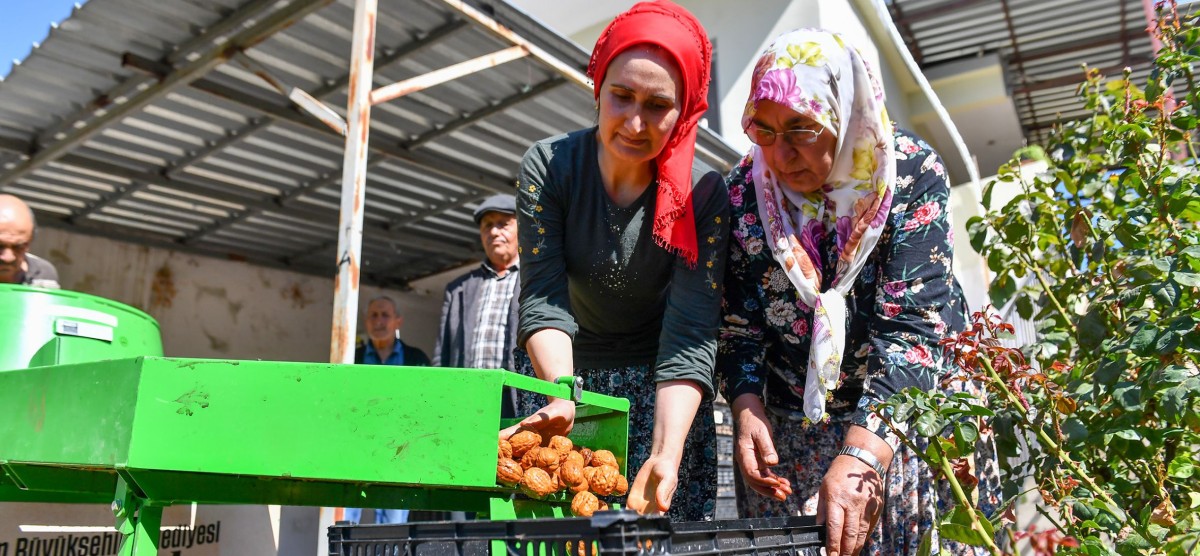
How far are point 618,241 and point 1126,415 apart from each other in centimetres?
111

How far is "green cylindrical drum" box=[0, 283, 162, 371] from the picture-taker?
213 centimetres

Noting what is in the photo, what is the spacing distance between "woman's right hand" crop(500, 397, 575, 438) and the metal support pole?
2533 millimetres

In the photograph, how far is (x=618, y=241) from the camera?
215 cm

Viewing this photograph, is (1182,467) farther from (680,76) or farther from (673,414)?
(680,76)

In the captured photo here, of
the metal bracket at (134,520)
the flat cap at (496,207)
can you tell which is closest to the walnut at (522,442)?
the metal bracket at (134,520)

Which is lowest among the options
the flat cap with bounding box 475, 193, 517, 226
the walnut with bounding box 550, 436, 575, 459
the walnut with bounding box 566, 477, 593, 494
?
the walnut with bounding box 566, 477, 593, 494

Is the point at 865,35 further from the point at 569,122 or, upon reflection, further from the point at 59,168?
the point at 59,168

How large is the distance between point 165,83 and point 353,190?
6.93 ft

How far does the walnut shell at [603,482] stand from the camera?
5.52 feet

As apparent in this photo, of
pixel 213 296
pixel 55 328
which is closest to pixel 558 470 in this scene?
pixel 55 328

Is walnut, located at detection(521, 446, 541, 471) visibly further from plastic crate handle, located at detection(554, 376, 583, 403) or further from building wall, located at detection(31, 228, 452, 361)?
building wall, located at detection(31, 228, 452, 361)

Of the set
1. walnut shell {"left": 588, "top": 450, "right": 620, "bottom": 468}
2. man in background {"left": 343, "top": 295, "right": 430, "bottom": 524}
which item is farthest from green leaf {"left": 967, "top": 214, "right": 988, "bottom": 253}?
man in background {"left": 343, "top": 295, "right": 430, "bottom": 524}

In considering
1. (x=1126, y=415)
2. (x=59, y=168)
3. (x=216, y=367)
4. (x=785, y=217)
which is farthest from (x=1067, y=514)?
(x=59, y=168)

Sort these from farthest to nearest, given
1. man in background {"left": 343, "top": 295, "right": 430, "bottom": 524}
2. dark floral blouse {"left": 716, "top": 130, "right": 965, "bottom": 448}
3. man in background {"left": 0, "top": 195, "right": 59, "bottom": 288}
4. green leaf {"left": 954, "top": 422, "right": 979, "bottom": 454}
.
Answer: man in background {"left": 343, "top": 295, "right": 430, "bottom": 524} → man in background {"left": 0, "top": 195, "right": 59, "bottom": 288} → dark floral blouse {"left": 716, "top": 130, "right": 965, "bottom": 448} → green leaf {"left": 954, "top": 422, "right": 979, "bottom": 454}
